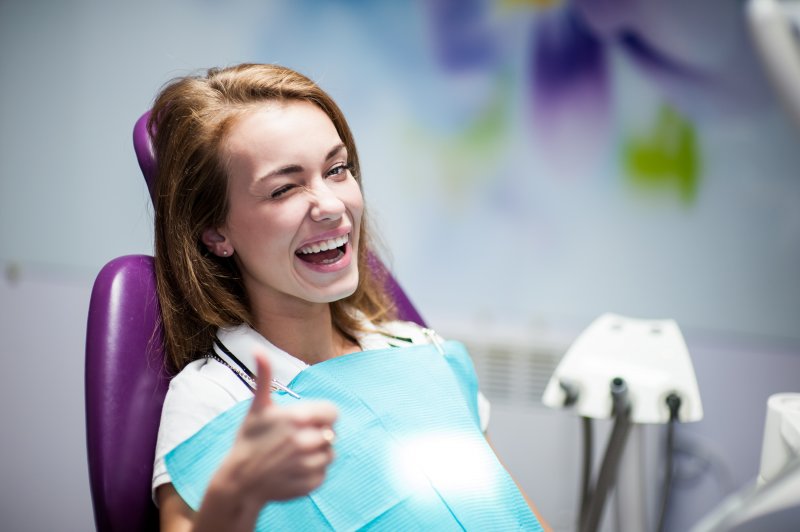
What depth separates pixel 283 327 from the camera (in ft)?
4.54

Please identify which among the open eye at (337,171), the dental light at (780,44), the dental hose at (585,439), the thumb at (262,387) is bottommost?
the dental hose at (585,439)

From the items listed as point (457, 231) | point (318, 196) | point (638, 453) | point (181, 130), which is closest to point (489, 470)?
point (638, 453)

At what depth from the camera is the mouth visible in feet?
4.26

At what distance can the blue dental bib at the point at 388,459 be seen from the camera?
1.20m

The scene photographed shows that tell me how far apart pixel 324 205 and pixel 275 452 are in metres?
0.54

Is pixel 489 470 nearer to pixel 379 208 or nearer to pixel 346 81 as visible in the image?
pixel 379 208

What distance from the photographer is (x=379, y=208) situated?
8.04ft

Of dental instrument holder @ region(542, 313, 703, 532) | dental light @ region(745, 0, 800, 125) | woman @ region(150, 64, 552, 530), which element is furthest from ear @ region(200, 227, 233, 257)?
dental light @ region(745, 0, 800, 125)

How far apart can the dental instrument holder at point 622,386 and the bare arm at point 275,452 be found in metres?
0.70

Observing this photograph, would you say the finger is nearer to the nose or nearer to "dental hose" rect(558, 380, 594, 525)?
the nose

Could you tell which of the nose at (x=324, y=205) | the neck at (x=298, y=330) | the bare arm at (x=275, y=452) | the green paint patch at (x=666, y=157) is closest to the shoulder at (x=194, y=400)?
the neck at (x=298, y=330)

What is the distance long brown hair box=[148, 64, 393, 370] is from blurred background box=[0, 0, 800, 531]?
873mm

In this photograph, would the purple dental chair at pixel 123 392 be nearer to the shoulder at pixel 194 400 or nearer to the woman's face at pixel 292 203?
the shoulder at pixel 194 400

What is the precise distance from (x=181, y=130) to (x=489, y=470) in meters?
0.67
